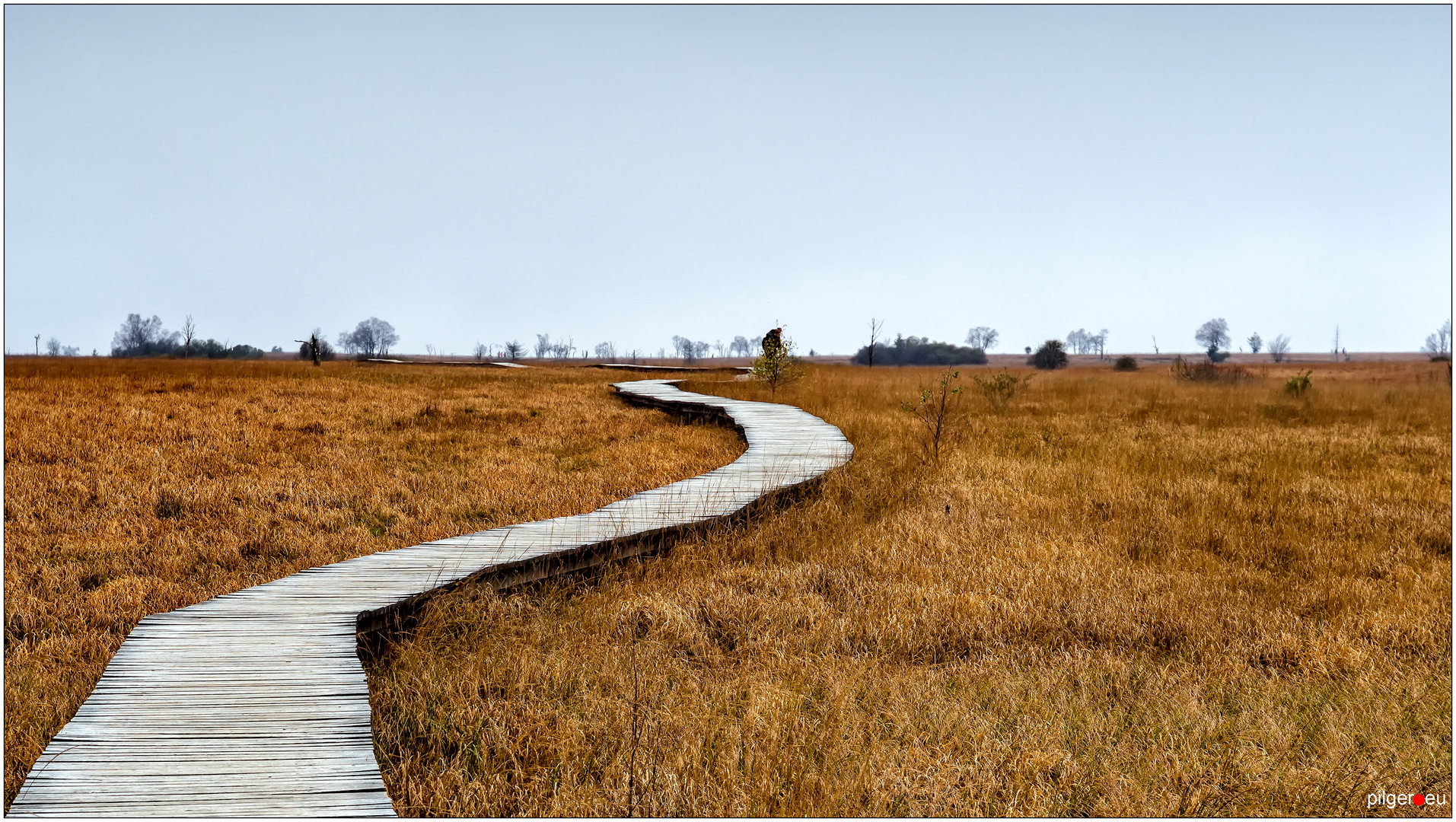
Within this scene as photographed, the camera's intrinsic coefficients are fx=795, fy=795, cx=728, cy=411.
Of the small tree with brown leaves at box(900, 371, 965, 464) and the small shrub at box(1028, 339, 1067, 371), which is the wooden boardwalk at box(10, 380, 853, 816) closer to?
the small tree with brown leaves at box(900, 371, 965, 464)

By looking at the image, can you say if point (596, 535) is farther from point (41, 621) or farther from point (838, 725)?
point (41, 621)

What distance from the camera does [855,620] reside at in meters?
4.50

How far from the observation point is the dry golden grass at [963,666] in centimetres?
280

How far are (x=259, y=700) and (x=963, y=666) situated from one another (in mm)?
3076

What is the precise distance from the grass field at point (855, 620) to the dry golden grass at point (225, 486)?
0.13ft

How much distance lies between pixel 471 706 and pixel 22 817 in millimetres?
1424

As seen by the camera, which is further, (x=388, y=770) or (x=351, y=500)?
(x=351, y=500)

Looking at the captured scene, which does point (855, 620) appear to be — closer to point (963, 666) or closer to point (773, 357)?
point (963, 666)

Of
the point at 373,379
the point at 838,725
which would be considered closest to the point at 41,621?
the point at 838,725

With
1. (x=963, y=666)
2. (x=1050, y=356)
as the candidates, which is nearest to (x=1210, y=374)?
(x=963, y=666)

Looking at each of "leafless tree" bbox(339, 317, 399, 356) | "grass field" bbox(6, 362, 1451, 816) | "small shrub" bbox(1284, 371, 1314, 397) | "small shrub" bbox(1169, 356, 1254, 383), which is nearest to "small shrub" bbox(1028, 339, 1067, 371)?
"small shrub" bbox(1169, 356, 1254, 383)

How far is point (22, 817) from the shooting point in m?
2.07

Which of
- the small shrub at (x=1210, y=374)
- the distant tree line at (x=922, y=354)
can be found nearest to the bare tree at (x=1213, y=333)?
the distant tree line at (x=922, y=354)

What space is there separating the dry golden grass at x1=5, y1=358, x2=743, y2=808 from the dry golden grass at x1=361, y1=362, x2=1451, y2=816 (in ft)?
5.64
